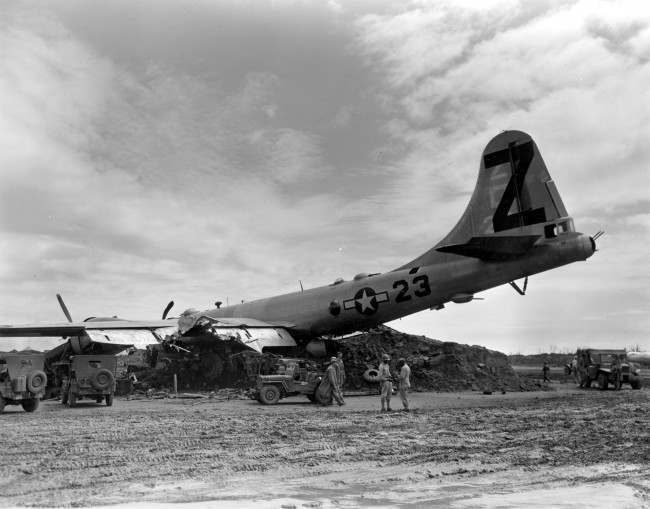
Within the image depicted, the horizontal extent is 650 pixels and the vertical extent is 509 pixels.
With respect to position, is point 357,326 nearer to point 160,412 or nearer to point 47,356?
point 160,412

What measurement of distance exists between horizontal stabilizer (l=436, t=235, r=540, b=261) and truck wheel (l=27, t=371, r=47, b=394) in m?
13.6

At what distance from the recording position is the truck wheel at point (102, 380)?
73.0 feet

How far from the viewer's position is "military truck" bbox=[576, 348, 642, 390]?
102 ft

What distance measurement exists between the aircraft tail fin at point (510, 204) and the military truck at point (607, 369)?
12210 millimetres

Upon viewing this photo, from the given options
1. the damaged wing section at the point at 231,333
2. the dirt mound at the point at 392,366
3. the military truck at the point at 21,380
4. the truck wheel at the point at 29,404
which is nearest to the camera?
the military truck at the point at 21,380

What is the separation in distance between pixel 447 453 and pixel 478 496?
3.34 m

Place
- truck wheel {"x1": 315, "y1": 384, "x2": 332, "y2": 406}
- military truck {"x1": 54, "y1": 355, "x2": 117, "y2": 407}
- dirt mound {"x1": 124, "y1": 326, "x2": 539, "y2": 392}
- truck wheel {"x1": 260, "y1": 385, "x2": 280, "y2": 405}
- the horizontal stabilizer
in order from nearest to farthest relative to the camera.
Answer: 1. the horizontal stabilizer
2. truck wheel {"x1": 315, "y1": 384, "x2": 332, "y2": 406}
3. military truck {"x1": 54, "y1": 355, "x2": 117, "y2": 407}
4. truck wheel {"x1": 260, "y1": 385, "x2": 280, "y2": 405}
5. dirt mound {"x1": 124, "y1": 326, "x2": 539, "y2": 392}

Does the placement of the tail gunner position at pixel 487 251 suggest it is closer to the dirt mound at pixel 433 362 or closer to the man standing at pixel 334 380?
the dirt mound at pixel 433 362

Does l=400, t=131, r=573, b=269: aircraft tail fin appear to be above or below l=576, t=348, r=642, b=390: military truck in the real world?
above

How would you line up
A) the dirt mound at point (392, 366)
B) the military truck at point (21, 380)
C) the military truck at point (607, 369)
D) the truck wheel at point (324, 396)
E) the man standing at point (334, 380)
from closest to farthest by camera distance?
the military truck at point (21, 380) < the man standing at point (334, 380) < the truck wheel at point (324, 396) < the dirt mound at point (392, 366) < the military truck at point (607, 369)

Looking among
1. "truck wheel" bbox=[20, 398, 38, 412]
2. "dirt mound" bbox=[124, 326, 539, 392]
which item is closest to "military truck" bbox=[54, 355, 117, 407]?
"truck wheel" bbox=[20, 398, 38, 412]

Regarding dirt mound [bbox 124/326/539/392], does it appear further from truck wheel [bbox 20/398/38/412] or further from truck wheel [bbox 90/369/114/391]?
truck wheel [bbox 20/398/38/412]

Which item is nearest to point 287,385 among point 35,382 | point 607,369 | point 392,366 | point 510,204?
point 35,382

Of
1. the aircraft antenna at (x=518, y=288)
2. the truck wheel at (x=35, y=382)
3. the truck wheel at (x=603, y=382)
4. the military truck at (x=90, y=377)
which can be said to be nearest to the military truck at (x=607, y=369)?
the truck wheel at (x=603, y=382)
